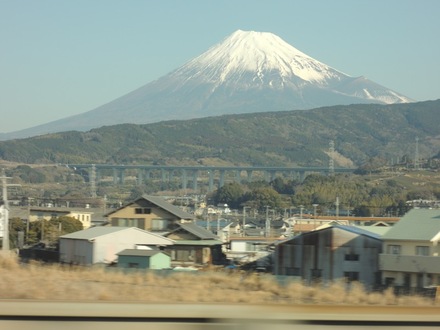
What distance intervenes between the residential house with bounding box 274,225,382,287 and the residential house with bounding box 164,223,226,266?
1.46 meters

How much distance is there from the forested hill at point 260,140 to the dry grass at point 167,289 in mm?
69336

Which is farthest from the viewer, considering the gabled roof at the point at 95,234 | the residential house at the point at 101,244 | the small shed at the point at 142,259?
the gabled roof at the point at 95,234

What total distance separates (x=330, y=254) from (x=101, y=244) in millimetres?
3733

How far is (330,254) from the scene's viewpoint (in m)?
12.8

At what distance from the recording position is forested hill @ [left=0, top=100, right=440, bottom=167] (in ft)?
271

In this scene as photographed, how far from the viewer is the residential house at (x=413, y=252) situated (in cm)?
1099

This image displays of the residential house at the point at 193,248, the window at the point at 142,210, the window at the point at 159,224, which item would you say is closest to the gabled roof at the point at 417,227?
the residential house at the point at 193,248

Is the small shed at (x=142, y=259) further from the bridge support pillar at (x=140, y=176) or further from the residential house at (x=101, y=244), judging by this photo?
the bridge support pillar at (x=140, y=176)

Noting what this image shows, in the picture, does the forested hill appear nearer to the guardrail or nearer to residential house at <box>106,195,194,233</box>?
residential house at <box>106,195,194,233</box>

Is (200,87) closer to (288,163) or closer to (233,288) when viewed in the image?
(288,163)

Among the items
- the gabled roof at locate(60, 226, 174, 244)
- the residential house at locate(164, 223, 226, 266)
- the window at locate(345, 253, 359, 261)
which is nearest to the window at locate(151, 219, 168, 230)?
the residential house at locate(164, 223, 226, 266)

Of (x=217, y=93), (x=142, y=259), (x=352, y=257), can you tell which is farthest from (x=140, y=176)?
(x=217, y=93)

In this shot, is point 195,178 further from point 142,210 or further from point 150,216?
point 150,216

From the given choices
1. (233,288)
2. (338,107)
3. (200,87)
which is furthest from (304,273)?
(200,87)
